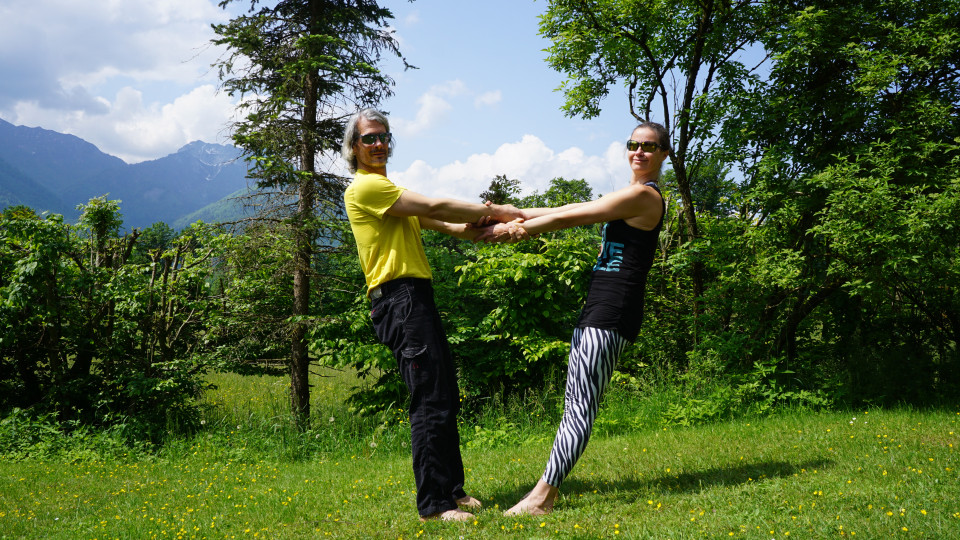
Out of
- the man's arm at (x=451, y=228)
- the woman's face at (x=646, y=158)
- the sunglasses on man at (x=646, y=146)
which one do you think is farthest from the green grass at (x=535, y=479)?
the sunglasses on man at (x=646, y=146)

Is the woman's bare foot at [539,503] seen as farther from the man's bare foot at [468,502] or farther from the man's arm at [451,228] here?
the man's arm at [451,228]

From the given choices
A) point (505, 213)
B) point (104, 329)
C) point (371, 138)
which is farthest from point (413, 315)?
point (104, 329)

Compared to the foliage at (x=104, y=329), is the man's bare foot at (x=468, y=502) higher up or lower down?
lower down

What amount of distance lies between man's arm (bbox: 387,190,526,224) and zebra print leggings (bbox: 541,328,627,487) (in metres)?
0.95

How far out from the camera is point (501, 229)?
402 cm

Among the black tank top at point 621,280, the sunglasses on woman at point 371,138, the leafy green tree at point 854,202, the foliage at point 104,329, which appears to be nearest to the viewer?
the black tank top at point 621,280

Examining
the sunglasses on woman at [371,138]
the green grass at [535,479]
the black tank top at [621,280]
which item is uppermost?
the sunglasses on woman at [371,138]

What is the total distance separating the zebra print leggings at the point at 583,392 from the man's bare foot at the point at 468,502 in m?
0.44

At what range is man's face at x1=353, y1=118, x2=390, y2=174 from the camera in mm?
3553

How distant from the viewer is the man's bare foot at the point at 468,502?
3.57 meters

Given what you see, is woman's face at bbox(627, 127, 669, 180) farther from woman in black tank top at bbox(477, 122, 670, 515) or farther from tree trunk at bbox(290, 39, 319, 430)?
tree trunk at bbox(290, 39, 319, 430)

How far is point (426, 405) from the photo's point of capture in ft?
11.2

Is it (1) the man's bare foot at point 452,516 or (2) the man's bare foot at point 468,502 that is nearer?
(1) the man's bare foot at point 452,516

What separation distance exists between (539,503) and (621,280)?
1.31 meters
